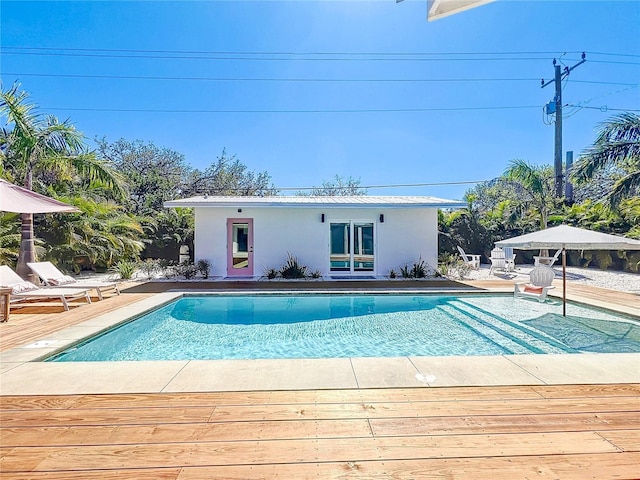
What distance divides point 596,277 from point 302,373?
1385cm

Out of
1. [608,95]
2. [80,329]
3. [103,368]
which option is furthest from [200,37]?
[608,95]

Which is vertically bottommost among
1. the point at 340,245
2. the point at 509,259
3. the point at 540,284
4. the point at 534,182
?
the point at 540,284

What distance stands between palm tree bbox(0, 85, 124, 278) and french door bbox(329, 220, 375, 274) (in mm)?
7857

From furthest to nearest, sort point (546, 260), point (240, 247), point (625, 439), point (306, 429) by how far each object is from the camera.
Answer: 1. point (546, 260)
2. point (240, 247)
3. point (306, 429)
4. point (625, 439)

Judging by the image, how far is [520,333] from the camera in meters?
6.45

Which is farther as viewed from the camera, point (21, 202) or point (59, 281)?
point (59, 281)

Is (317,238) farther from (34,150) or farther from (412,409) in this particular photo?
(412,409)

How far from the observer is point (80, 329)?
227 inches

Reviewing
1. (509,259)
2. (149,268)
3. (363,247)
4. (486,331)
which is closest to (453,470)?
(486,331)

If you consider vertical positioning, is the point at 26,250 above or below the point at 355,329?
above

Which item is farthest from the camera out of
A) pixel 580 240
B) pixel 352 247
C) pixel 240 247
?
pixel 352 247

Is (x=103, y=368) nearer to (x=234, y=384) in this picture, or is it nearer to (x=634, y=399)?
(x=234, y=384)

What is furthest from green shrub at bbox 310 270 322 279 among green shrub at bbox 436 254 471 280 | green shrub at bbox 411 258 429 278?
green shrub at bbox 436 254 471 280

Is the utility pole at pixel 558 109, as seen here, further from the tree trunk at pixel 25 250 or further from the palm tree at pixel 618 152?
the tree trunk at pixel 25 250
